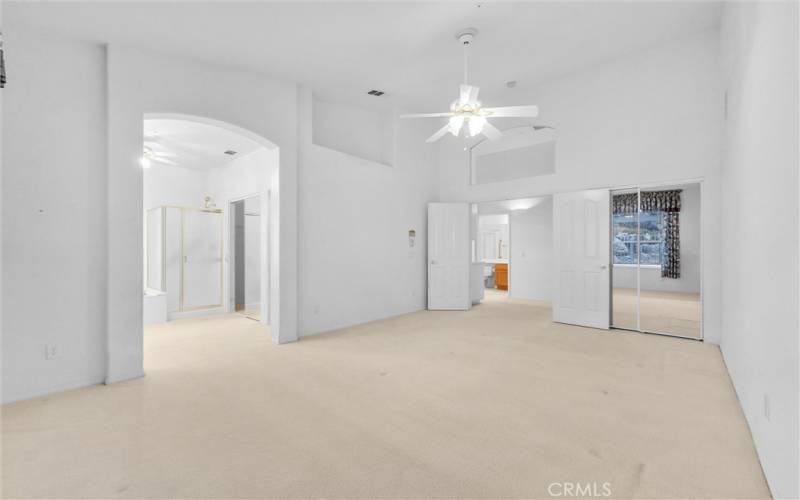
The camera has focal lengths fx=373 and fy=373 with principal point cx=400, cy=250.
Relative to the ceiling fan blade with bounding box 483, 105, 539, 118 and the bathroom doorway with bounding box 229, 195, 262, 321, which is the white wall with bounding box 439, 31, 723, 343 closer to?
the ceiling fan blade with bounding box 483, 105, 539, 118

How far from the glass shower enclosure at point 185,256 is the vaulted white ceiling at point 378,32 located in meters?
3.72

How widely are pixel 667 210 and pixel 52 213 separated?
9092 mm

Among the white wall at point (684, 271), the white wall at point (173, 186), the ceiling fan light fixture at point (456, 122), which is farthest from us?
the white wall at point (173, 186)

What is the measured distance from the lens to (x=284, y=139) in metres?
4.94

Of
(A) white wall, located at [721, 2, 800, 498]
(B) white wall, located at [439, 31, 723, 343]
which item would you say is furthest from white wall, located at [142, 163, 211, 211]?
(A) white wall, located at [721, 2, 800, 498]

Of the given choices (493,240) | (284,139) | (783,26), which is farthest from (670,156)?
(493,240)

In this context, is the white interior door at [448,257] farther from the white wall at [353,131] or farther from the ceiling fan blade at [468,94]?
the ceiling fan blade at [468,94]

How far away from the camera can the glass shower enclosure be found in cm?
680

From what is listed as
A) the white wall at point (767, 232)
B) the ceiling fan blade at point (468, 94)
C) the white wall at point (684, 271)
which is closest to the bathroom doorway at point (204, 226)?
the ceiling fan blade at point (468, 94)

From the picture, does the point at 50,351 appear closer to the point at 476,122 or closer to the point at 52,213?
the point at 52,213

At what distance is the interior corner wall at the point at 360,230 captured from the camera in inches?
211

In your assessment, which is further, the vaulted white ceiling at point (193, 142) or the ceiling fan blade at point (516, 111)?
the vaulted white ceiling at point (193, 142)

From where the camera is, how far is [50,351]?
133 inches

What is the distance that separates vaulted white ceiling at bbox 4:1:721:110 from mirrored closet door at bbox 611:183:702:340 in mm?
2115
